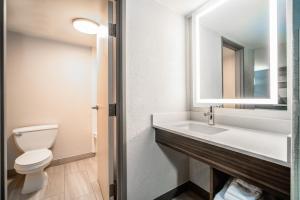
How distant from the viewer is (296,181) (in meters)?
0.46

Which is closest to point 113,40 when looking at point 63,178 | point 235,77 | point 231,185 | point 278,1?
point 235,77

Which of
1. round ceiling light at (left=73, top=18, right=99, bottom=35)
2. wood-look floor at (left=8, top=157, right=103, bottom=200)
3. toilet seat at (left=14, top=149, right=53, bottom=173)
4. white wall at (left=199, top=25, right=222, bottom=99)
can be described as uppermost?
round ceiling light at (left=73, top=18, right=99, bottom=35)

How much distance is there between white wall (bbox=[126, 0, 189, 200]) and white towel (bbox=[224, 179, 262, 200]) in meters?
0.67

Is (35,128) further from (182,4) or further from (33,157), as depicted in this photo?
(182,4)

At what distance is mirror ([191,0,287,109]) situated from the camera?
3.51 feet

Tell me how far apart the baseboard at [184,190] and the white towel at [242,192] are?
0.70 m

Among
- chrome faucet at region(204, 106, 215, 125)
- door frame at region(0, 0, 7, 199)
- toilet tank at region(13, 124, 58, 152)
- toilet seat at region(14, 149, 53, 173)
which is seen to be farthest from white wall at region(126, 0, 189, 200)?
toilet tank at region(13, 124, 58, 152)

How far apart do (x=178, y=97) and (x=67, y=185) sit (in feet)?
5.75

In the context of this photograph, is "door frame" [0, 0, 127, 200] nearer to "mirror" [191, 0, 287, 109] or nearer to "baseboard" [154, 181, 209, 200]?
"baseboard" [154, 181, 209, 200]

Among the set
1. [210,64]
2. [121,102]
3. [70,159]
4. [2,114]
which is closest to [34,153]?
[70,159]

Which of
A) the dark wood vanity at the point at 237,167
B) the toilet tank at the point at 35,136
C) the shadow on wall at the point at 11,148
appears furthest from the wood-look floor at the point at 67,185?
the dark wood vanity at the point at 237,167

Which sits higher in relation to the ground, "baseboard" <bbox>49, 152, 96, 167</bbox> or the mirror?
A: the mirror

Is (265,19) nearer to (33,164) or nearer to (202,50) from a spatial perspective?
(202,50)

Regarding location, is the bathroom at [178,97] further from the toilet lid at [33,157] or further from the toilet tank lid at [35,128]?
the toilet lid at [33,157]
